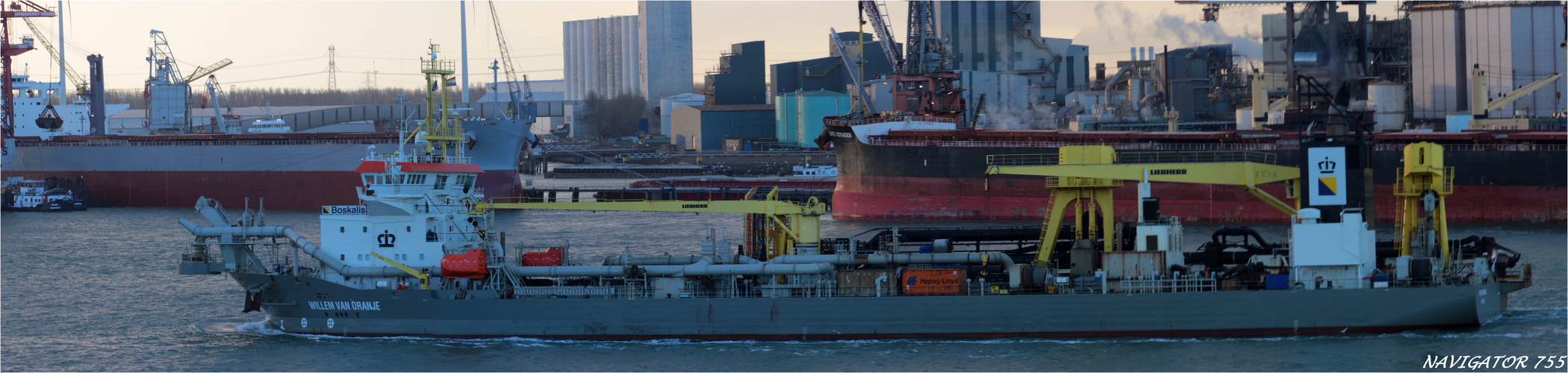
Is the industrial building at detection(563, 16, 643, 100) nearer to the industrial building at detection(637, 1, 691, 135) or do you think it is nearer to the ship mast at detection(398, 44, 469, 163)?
the industrial building at detection(637, 1, 691, 135)

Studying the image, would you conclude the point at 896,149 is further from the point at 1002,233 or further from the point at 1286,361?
the point at 1286,361

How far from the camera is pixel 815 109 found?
98688 mm

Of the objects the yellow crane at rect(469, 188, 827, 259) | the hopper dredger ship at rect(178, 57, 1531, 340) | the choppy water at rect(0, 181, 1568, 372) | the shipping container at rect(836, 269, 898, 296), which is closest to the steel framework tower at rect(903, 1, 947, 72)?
the choppy water at rect(0, 181, 1568, 372)

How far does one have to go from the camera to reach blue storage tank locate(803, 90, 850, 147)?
98.4 m

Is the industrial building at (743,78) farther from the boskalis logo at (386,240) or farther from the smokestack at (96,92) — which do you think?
the boskalis logo at (386,240)

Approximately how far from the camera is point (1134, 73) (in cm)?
8269

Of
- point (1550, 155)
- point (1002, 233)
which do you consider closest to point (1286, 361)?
point (1002, 233)

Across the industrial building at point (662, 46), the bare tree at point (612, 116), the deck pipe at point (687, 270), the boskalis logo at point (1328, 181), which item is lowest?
the deck pipe at point (687, 270)

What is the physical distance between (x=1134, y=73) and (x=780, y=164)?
2524cm

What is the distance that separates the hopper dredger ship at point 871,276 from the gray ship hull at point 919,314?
31 mm

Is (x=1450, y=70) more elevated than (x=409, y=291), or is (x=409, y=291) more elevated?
(x=1450, y=70)

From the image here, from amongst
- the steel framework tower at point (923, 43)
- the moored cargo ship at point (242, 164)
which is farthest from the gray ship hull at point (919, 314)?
the steel framework tower at point (923, 43)

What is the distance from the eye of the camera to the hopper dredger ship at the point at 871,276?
19703 millimetres

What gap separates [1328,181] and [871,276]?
7.81 meters
